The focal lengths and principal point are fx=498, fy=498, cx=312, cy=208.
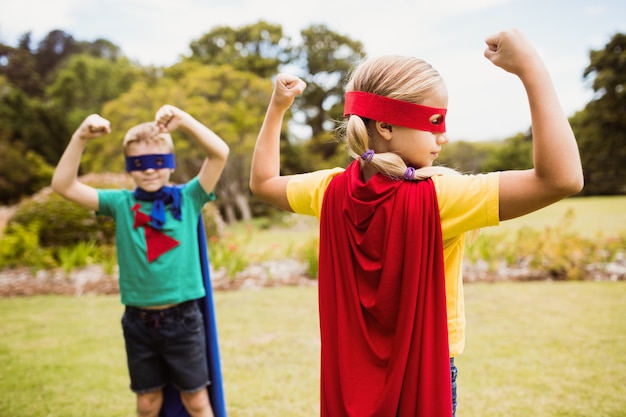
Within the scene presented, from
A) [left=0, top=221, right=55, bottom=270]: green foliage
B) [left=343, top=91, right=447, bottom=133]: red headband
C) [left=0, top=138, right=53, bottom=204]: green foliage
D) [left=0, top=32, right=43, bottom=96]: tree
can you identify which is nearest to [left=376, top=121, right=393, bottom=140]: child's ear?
[left=343, top=91, right=447, bottom=133]: red headband

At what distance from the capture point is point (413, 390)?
4.99 ft

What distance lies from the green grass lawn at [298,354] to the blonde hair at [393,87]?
9.01 ft

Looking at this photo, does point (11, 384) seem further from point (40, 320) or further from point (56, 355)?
point (40, 320)

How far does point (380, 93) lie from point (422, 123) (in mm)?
168

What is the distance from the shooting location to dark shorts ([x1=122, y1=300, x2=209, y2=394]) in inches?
113

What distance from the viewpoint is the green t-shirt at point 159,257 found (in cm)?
288

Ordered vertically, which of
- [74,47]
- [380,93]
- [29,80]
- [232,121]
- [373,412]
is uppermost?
[74,47]

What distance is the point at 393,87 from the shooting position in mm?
1597

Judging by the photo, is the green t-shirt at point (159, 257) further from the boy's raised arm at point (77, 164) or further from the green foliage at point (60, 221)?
the green foliage at point (60, 221)

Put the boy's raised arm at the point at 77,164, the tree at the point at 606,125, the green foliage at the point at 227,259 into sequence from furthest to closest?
the tree at the point at 606,125 → the green foliage at the point at 227,259 → the boy's raised arm at the point at 77,164

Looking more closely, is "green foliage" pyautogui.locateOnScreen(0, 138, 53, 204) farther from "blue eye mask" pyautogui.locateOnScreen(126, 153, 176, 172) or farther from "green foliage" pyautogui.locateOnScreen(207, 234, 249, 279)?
"blue eye mask" pyautogui.locateOnScreen(126, 153, 176, 172)

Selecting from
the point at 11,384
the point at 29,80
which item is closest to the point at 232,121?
the point at 11,384

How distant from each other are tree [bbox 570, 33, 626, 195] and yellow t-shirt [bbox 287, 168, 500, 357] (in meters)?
28.5

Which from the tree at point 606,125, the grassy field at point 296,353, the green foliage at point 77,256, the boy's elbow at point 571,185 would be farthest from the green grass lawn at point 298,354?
the tree at point 606,125
